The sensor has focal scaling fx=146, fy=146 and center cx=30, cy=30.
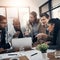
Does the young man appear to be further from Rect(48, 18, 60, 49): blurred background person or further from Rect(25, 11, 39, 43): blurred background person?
Rect(48, 18, 60, 49): blurred background person

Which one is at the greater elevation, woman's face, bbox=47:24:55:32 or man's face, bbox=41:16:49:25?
man's face, bbox=41:16:49:25

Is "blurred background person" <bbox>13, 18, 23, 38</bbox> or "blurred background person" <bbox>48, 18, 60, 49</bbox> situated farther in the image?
"blurred background person" <bbox>48, 18, 60, 49</bbox>

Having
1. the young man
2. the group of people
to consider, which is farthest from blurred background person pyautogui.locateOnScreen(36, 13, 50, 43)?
the young man

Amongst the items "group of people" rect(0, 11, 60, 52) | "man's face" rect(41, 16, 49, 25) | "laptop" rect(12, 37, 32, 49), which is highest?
"man's face" rect(41, 16, 49, 25)

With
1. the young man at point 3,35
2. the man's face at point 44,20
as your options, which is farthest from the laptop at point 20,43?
the man's face at point 44,20

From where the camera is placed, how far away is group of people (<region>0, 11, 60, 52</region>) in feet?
12.4

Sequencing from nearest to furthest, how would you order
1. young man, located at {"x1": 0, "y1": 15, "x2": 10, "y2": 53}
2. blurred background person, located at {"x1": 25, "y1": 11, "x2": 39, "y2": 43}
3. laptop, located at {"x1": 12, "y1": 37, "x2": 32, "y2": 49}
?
laptop, located at {"x1": 12, "y1": 37, "x2": 32, "y2": 49} < young man, located at {"x1": 0, "y1": 15, "x2": 10, "y2": 53} < blurred background person, located at {"x1": 25, "y1": 11, "x2": 39, "y2": 43}

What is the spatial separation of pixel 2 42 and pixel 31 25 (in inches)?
34.3

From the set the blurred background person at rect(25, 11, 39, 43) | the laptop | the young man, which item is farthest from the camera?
the blurred background person at rect(25, 11, 39, 43)

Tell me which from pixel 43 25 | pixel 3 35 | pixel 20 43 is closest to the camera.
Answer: pixel 20 43

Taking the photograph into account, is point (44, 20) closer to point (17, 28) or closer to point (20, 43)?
point (17, 28)

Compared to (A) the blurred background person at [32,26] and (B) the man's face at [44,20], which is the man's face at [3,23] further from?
(B) the man's face at [44,20]

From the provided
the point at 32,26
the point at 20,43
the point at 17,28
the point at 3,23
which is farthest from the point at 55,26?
the point at 3,23

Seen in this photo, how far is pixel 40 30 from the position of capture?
3.88 metres
